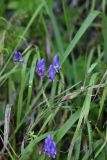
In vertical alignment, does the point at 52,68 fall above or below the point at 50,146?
above

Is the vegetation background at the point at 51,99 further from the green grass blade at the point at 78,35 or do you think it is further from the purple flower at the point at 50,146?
the purple flower at the point at 50,146

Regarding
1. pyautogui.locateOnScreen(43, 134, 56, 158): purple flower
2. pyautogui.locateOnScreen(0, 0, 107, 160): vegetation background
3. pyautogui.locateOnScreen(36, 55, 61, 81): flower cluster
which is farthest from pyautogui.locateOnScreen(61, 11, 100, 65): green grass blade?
pyautogui.locateOnScreen(43, 134, 56, 158): purple flower

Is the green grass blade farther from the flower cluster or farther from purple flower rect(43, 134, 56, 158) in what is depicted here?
purple flower rect(43, 134, 56, 158)

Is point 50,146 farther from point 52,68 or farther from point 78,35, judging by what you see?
point 78,35

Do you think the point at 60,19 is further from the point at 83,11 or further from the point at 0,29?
the point at 0,29

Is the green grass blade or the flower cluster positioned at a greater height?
the green grass blade

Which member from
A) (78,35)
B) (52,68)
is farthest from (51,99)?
(78,35)

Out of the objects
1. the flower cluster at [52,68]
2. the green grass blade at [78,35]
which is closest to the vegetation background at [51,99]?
the green grass blade at [78,35]

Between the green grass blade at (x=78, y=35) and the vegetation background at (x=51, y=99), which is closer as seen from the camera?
→ the vegetation background at (x=51, y=99)
